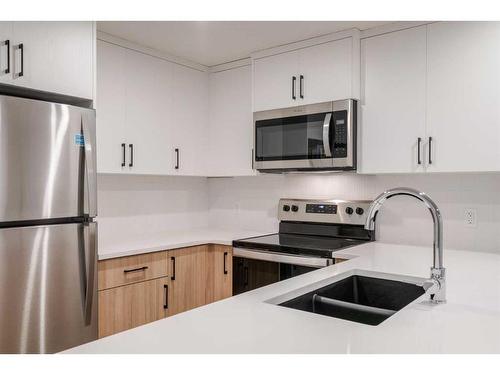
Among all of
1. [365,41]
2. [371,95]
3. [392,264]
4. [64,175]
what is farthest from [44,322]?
[365,41]

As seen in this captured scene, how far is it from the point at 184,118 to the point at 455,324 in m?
2.55

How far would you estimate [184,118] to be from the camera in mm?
3301

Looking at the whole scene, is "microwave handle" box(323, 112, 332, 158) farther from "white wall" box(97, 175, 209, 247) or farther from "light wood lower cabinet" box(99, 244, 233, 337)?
"white wall" box(97, 175, 209, 247)

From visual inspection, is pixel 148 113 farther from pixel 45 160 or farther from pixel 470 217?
pixel 470 217

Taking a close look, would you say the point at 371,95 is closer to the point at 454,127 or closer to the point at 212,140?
the point at 454,127

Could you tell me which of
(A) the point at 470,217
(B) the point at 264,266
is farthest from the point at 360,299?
(A) the point at 470,217

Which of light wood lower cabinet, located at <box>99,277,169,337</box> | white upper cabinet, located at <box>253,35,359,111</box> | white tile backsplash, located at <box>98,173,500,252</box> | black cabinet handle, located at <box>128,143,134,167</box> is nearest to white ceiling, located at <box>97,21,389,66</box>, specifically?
white upper cabinet, located at <box>253,35,359,111</box>

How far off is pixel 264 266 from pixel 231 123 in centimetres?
122

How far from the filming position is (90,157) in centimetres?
212
